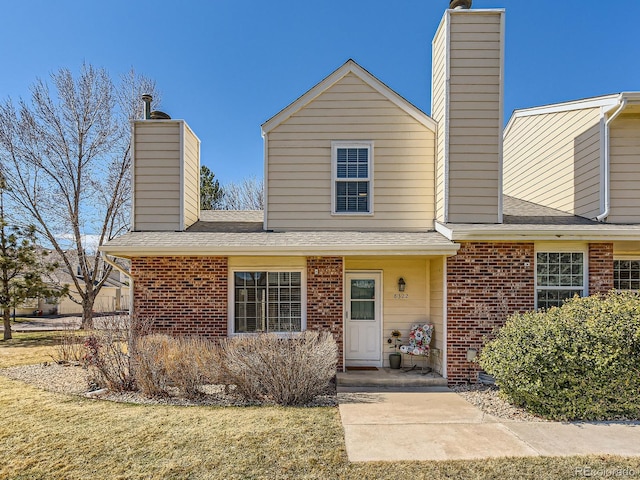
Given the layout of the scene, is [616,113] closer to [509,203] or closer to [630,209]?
[630,209]

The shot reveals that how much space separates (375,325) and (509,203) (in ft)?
15.7

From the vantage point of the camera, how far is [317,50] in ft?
41.0

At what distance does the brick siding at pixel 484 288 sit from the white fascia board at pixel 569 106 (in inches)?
138

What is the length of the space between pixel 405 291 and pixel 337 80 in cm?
494

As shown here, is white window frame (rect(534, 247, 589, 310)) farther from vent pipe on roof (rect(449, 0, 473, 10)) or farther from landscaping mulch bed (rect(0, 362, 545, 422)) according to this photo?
vent pipe on roof (rect(449, 0, 473, 10))

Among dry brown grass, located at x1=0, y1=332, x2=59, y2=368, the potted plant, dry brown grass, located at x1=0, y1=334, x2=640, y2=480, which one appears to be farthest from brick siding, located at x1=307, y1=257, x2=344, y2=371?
dry brown grass, located at x1=0, y1=332, x2=59, y2=368

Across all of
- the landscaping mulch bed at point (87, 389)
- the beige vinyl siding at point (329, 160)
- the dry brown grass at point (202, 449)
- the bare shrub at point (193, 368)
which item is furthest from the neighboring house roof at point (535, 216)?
the bare shrub at point (193, 368)

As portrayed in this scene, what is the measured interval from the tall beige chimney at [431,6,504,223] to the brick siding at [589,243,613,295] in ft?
6.20

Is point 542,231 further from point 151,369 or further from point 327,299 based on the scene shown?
point 151,369

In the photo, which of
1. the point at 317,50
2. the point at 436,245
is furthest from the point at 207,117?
the point at 436,245

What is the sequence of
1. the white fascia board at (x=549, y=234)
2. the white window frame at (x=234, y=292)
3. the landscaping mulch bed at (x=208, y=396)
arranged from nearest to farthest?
the landscaping mulch bed at (x=208, y=396) → the white fascia board at (x=549, y=234) → the white window frame at (x=234, y=292)

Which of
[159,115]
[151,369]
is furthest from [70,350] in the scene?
[159,115]

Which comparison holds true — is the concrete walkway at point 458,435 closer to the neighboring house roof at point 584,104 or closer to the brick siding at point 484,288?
the brick siding at point 484,288

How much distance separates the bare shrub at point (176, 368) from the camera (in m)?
6.01
